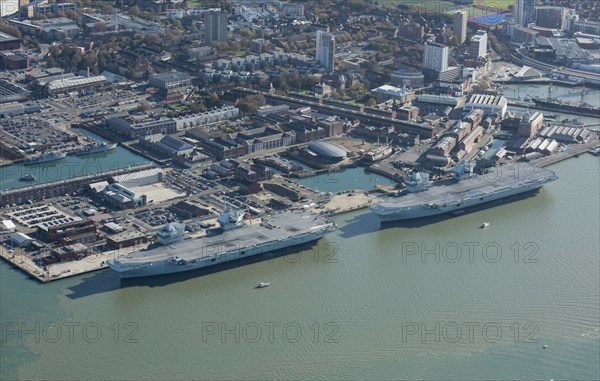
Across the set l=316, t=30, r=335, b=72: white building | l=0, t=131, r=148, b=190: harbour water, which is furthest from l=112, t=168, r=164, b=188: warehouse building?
l=316, t=30, r=335, b=72: white building

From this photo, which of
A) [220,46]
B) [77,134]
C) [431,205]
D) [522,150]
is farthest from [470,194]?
[220,46]

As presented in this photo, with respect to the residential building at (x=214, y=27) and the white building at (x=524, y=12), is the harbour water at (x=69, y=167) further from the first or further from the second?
the white building at (x=524, y=12)

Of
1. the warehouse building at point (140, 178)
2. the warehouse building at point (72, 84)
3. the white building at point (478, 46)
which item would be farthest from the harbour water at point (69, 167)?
the white building at point (478, 46)

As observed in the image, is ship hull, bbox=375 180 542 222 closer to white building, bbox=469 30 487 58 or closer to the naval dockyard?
the naval dockyard

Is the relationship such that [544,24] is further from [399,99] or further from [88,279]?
[88,279]

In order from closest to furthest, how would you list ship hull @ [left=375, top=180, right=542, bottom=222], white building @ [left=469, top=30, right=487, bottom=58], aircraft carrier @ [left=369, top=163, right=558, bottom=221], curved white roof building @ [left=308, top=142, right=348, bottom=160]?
ship hull @ [left=375, top=180, right=542, bottom=222]
aircraft carrier @ [left=369, top=163, right=558, bottom=221]
curved white roof building @ [left=308, top=142, right=348, bottom=160]
white building @ [left=469, top=30, right=487, bottom=58]

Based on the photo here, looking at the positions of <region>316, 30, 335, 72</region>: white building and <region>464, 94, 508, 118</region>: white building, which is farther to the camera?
<region>316, 30, 335, 72</region>: white building
